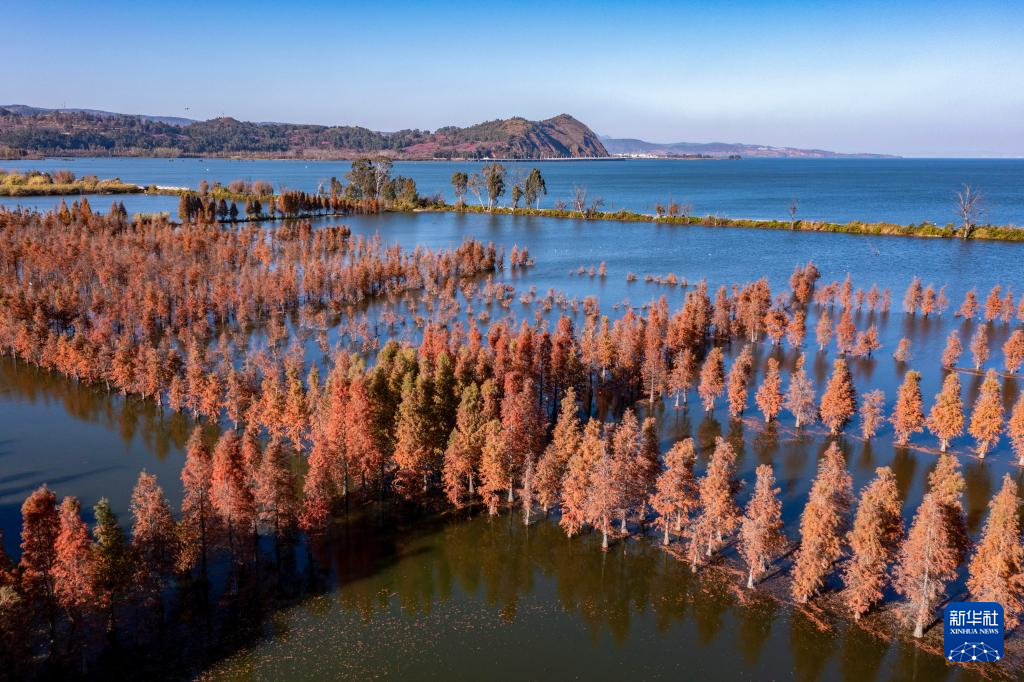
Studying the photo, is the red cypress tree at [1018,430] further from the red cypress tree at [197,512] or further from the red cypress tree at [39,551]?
the red cypress tree at [39,551]

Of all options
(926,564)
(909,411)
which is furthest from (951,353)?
(926,564)

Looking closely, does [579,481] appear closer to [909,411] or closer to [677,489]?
[677,489]

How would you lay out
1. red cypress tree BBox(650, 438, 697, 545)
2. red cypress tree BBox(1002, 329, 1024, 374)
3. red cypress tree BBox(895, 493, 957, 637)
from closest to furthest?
red cypress tree BBox(895, 493, 957, 637)
red cypress tree BBox(650, 438, 697, 545)
red cypress tree BBox(1002, 329, 1024, 374)

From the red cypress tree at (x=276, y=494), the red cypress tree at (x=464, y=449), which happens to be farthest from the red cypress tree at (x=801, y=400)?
the red cypress tree at (x=276, y=494)

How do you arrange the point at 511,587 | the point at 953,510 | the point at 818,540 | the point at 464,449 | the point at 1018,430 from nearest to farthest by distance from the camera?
the point at 818,540, the point at 953,510, the point at 511,587, the point at 464,449, the point at 1018,430

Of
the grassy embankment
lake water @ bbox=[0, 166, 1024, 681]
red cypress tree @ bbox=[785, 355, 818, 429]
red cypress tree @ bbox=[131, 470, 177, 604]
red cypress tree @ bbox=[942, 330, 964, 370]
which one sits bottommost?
lake water @ bbox=[0, 166, 1024, 681]

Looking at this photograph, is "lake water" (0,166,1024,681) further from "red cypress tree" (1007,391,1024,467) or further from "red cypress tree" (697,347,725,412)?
"red cypress tree" (697,347,725,412)

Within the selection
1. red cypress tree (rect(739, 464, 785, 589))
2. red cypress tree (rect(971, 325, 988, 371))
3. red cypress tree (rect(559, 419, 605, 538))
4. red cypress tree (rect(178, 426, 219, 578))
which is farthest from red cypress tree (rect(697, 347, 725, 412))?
red cypress tree (rect(178, 426, 219, 578))
